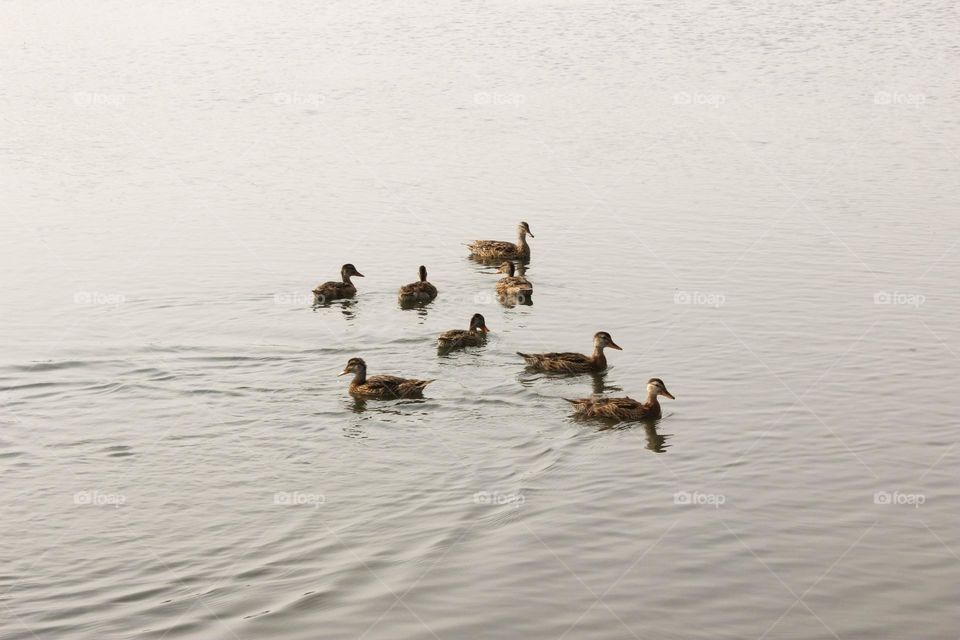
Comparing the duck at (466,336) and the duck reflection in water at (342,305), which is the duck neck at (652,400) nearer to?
the duck at (466,336)

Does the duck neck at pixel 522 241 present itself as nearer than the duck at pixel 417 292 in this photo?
No

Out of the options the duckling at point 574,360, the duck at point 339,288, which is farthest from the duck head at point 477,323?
the duck at point 339,288

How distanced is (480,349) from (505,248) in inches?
208

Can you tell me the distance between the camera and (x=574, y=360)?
18.4 metres

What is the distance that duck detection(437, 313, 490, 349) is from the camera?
19328 millimetres

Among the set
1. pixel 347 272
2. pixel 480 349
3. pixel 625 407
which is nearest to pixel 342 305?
pixel 347 272

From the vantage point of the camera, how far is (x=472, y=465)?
14.8m

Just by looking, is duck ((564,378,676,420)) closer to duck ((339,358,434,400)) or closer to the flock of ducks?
the flock of ducks

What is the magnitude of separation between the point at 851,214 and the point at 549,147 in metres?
9.11

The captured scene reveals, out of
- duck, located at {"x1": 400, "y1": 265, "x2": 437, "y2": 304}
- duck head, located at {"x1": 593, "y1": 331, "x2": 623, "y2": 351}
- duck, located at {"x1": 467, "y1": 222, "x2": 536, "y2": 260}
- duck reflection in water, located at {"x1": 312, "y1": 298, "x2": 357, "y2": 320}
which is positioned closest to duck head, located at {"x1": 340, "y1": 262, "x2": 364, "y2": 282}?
duck reflection in water, located at {"x1": 312, "y1": 298, "x2": 357, "y2": 320}

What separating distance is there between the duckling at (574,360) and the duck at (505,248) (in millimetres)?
6000

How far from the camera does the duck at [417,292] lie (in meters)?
22.0

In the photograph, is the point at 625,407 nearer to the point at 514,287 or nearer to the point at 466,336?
the point at 466,336

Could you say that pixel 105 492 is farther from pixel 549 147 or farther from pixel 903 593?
pixel 549 147
